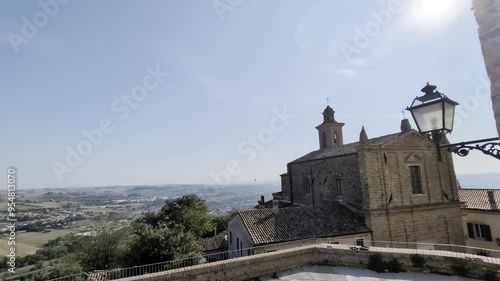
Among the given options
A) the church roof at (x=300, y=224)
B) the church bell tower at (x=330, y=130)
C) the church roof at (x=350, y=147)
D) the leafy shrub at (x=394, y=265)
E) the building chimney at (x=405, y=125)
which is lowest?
the church roof at (x=300, y=224)

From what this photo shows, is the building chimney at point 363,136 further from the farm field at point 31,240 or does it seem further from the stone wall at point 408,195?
the farm field at point 31,240

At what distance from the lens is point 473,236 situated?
19969mm

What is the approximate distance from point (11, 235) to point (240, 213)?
39.3 ft

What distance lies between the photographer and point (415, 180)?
1839 cm

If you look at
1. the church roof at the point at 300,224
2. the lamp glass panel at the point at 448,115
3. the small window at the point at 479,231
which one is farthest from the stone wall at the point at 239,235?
the small window at the point at 479,231

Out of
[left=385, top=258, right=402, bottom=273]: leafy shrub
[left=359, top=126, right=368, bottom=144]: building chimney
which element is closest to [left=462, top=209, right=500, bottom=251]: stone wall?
[left=359, top=126, right=368, bottom=144]: building chimney

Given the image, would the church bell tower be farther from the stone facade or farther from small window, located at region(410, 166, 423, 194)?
the stone facade

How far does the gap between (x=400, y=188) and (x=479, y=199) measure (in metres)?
10.8

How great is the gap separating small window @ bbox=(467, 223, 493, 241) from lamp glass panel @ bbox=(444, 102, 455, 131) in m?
24.2

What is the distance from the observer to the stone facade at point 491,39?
1.90 metres

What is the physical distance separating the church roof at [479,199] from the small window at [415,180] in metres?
4.90

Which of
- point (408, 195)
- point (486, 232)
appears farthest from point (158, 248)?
point (486, 232)

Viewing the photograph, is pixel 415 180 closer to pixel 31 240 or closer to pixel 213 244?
pixel 213 244

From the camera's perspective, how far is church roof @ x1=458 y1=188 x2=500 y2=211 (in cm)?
1997
